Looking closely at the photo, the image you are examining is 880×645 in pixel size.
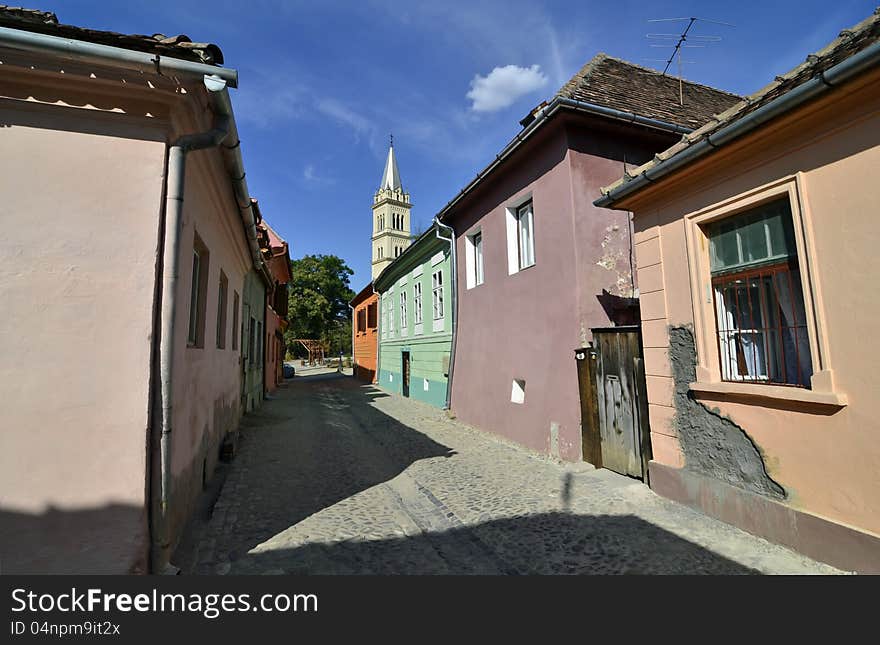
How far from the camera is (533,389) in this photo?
7449 millimetres

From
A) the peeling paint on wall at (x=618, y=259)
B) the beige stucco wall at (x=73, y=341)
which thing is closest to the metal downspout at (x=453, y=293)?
the peeling paint on wall at (x=618, y=259)

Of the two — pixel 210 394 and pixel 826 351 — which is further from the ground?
pixel 826 351

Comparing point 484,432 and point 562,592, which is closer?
point 562,592

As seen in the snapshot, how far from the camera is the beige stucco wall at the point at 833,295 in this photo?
3.07 m

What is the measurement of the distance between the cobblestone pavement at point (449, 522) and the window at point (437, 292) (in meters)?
5.62

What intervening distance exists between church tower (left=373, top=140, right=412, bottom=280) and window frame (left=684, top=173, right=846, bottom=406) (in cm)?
5735

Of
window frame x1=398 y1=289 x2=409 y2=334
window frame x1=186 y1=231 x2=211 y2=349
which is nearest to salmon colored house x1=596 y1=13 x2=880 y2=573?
window frame x1=186 y1=231 x2=211 y2=349

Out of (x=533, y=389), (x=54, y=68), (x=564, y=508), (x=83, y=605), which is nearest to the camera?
(x=83, y=605)

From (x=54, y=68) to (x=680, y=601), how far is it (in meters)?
5.52

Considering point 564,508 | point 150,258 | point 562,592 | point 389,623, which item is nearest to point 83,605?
point 389,623

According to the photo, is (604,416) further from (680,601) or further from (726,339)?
(680,601)

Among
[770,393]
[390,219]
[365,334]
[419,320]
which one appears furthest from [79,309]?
[390,219]

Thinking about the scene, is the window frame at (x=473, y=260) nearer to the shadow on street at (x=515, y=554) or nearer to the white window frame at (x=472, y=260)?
the white window frame at (x=472, y=260)

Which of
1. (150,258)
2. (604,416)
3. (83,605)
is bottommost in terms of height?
(83,605)
